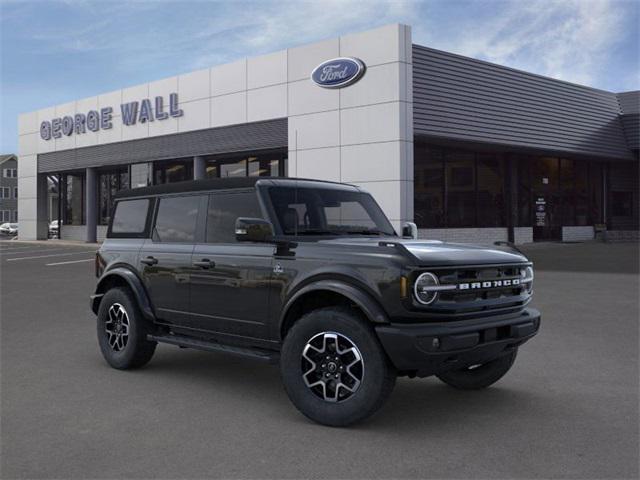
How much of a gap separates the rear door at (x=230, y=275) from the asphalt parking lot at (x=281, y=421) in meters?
0.61

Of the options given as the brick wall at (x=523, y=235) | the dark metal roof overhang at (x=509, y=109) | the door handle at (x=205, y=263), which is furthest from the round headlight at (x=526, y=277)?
the brick wall at (x=523, y=235)

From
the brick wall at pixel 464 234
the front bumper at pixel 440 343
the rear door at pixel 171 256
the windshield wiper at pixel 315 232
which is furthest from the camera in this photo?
the brick wall at pixel 464 234

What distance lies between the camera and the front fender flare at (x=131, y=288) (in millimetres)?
6102

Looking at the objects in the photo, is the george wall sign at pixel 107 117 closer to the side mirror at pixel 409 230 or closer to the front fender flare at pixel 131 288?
the front fender flare at pixel 131 288

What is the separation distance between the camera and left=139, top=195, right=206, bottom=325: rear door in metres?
5.81

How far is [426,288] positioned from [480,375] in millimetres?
1583

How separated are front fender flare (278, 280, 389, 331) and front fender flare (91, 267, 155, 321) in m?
1.91

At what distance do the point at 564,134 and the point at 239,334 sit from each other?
25.5 m

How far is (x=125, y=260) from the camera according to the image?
6480 mm

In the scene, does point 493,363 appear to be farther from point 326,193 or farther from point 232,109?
point 232,109

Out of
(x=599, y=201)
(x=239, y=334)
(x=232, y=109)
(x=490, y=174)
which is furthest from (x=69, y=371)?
(x=599, y=201)

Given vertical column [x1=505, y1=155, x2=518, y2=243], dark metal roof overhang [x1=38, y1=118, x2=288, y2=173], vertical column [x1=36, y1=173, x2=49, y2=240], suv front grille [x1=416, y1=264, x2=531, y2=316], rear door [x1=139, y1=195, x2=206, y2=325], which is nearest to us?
suv front grille [x1=416, y1=264, x2=531, y2=316]

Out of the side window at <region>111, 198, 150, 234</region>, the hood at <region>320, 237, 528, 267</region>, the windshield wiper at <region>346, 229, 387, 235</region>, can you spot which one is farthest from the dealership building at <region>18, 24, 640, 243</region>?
the hood at <region>320, 237, 528, 267</region>

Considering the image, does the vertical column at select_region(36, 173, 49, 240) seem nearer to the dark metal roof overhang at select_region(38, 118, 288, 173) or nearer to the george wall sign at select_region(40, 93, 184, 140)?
the dark metal roof overhang at select_region(38, 118, 288, 173)
